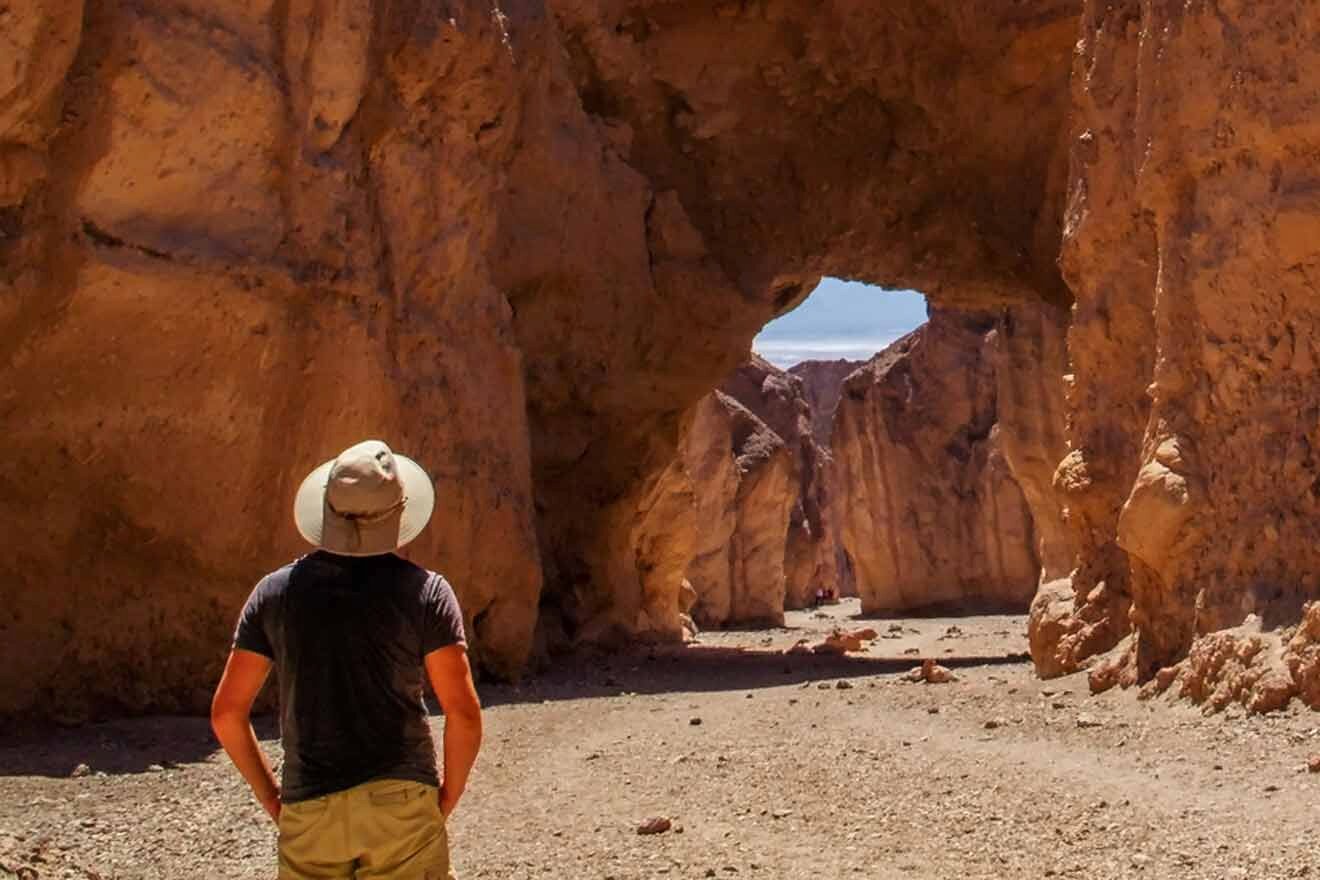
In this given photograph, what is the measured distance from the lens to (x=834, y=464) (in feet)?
115

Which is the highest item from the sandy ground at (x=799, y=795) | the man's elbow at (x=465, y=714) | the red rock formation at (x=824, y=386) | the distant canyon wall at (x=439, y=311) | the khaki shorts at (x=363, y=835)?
the red rock formation at (x=824, y=386)

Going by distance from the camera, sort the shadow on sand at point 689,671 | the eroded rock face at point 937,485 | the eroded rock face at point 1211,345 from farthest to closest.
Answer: the eroded rock face at point 937,485, the shadow on sand at point 689,671, the eroded rock face at point 1211,345

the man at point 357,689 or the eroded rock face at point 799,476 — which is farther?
the eroded rock face at point 799,476

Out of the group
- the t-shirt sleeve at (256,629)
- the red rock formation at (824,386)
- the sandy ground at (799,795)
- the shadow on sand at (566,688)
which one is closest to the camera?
the t-shirt sleeve at (256,629)

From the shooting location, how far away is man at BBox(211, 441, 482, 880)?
2.76 meters

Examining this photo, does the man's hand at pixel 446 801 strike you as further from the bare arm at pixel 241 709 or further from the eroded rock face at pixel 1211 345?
the eroded rock face at pixel 1211 345

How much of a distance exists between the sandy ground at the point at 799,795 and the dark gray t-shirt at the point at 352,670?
1.89m

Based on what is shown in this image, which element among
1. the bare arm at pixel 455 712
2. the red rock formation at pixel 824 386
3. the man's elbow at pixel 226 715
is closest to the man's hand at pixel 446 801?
the bare arm at pixel 455 712

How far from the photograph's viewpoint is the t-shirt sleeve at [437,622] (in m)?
2.81

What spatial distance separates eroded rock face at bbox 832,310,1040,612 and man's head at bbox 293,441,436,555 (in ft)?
89.6

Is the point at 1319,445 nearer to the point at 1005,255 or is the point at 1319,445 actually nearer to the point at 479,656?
the point at 479,656

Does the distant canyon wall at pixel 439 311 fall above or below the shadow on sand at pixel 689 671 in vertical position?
above

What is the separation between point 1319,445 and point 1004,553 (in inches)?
917

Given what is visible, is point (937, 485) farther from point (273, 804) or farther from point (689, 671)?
point (273, 804)
